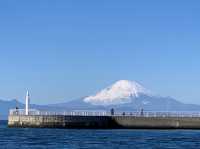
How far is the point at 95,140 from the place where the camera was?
83.9 m

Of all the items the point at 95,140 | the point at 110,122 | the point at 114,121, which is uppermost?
the point at 114,121

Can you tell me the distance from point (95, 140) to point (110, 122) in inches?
1027

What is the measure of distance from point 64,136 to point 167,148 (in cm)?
1899

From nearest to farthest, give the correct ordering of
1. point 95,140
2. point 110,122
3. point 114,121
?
point 95,140 < point 110,122 < point 114,121

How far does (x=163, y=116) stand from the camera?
4360 inches

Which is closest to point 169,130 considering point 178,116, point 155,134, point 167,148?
point 178,116

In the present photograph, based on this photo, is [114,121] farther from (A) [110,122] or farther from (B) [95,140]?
(B) [95,140]

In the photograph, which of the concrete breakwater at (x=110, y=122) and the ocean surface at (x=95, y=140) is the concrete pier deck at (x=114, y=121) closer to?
the concrete breakwater at (x=110, y=122)

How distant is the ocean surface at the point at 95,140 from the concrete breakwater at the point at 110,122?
27.1 ft

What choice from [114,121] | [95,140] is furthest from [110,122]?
[95,140]

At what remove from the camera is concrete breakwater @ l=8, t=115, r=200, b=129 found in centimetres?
10825

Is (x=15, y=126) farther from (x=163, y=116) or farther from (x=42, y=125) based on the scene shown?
(x=163, y=116)

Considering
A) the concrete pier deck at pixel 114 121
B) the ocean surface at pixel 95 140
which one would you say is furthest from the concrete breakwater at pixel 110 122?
the ocean surface at pixel 95 140

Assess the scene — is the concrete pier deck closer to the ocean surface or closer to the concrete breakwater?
the concrete breakwater
